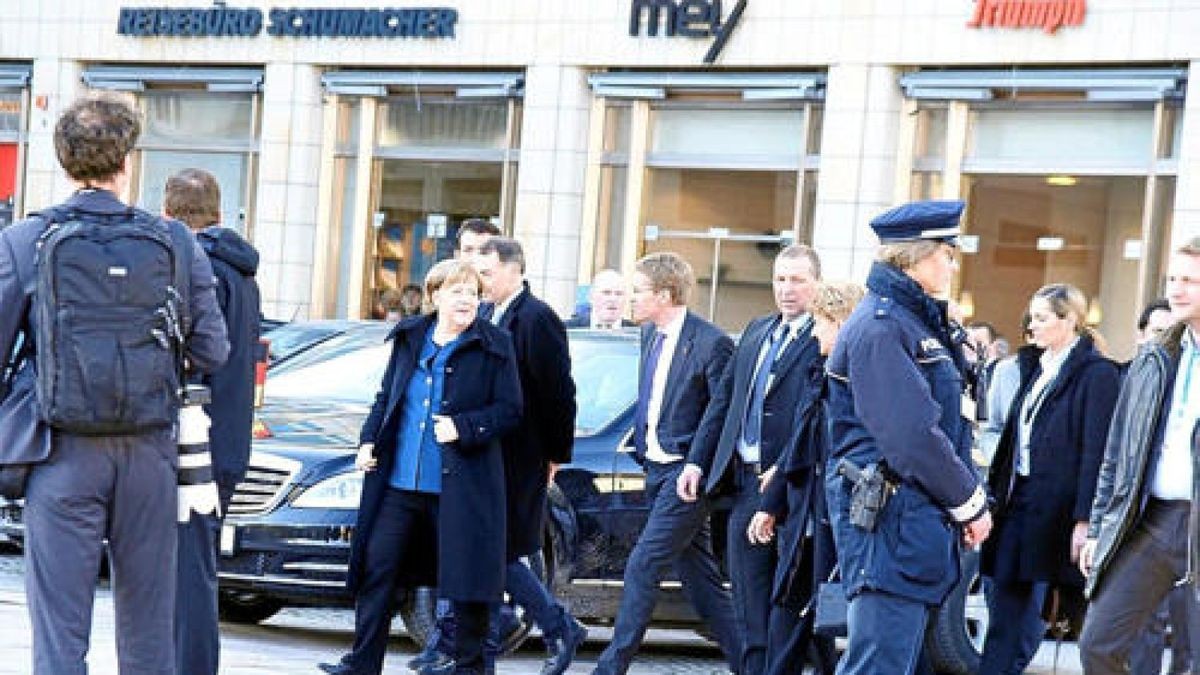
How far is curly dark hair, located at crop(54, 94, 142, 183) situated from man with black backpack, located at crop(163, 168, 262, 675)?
1.81 meters

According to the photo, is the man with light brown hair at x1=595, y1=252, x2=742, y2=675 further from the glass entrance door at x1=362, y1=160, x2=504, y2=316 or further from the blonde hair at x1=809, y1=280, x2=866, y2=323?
the glass entrance door at x1=362, y1=160, x2=504, y2=316

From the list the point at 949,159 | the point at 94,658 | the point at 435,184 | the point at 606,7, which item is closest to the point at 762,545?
the point at 94,658

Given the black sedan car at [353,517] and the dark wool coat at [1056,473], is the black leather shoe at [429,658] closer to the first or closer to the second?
the black sedan car at [353,517]

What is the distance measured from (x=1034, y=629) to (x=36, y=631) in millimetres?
5666

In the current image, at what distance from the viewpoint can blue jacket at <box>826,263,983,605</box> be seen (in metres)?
7.98

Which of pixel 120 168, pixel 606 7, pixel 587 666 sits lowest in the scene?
pixel 587 666

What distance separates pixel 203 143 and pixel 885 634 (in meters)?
23.2

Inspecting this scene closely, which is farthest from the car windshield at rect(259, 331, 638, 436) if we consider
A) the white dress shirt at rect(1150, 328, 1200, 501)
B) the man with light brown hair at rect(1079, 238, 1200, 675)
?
the white dress shirt at rect(1150, 328, 1200, 501)

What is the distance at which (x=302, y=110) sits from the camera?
29.1m

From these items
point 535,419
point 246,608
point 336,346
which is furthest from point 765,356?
point 336,346

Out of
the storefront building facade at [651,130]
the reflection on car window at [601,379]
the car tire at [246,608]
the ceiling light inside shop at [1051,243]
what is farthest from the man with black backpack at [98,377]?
the ceiling light inside shop at [1051,243]

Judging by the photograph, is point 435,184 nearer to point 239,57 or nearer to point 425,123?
point 425,123

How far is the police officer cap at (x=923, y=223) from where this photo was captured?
825 centimetres

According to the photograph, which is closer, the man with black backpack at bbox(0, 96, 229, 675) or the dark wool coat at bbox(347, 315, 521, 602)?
the man with black backpack at bbox(0, 96, 229, 675)
